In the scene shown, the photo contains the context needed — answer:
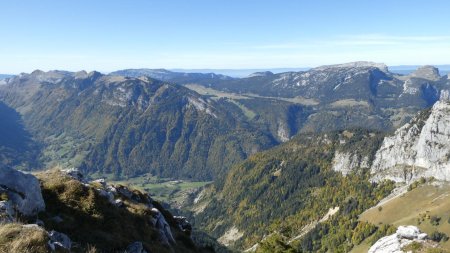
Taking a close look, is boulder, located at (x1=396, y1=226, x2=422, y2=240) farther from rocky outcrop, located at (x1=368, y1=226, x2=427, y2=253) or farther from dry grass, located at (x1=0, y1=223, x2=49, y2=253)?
dry grass, located at (x1=0, y1=223, x2=49, y2=253)

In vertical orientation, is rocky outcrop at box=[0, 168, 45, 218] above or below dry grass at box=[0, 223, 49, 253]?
below

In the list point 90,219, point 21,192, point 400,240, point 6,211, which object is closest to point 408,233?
point 400,240

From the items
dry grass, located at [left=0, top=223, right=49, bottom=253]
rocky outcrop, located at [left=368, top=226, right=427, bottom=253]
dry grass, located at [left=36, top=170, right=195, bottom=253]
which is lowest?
rocky outcrop, located at [left=368, top=226, right=427, bottom=253]

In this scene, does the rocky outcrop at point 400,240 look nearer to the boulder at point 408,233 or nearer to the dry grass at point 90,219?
the boulder at point 408,233

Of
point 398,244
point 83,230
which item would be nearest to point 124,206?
point 83,230

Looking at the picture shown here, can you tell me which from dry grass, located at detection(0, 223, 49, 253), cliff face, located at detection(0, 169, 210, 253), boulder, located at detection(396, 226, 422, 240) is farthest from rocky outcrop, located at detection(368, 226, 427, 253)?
dry grass, located at detection(0, 223, 49, 253)
